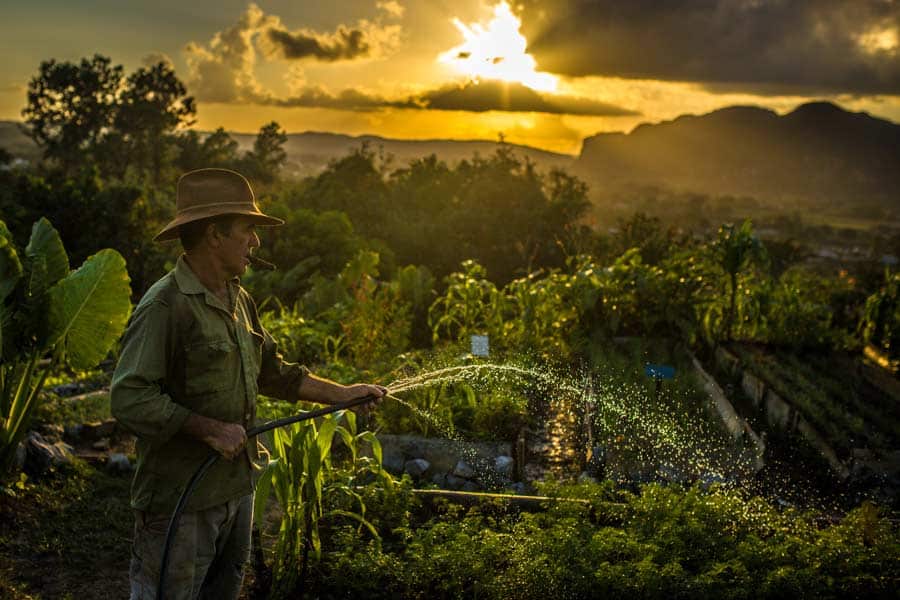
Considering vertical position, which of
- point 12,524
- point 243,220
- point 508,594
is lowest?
point 12,524

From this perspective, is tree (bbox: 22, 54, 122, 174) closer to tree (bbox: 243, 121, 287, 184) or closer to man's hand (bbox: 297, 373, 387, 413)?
tree (bbox: 243, 121, 287, 184)

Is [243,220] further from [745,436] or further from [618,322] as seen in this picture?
[618,322]

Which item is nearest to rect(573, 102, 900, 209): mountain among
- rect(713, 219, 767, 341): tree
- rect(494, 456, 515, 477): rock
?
rect(713, 219, 767, 341): tree

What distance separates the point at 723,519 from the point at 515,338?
169 inches

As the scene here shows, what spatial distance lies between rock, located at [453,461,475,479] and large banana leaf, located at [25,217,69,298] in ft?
11.3

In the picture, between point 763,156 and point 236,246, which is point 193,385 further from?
point 763,156

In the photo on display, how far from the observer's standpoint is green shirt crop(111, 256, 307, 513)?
2564 millimetres

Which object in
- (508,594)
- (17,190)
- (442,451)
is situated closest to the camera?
(508,594)

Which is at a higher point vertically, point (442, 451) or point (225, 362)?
point (225, 362)

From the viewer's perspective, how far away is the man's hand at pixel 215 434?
104 inches

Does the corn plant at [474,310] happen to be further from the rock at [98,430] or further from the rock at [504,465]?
the rock at [98,430]

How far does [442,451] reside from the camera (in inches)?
235

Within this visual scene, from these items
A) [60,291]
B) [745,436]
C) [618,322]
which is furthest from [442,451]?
[618,322]

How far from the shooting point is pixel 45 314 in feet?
17.7
